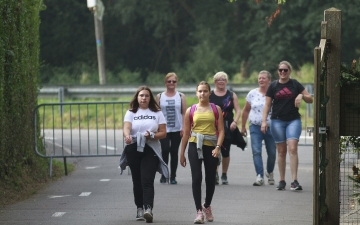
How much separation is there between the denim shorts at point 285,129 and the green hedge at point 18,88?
3.68m

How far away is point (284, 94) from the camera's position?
43.7 feet

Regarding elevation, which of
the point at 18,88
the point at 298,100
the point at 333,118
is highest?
the point at 18,88

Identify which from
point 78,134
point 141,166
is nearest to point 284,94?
point 141,166

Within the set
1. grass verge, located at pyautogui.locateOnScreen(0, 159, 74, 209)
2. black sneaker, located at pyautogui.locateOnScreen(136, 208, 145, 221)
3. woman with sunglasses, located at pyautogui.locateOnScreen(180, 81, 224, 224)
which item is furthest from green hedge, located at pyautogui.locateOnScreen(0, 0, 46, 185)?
woman with sunglasses, located at pyautogui.locateOnScreen(180, 81, 224, 224)

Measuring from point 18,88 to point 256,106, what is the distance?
3.62m

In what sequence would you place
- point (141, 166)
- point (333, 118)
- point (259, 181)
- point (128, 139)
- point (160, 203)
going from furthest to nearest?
point (259, 181), point (160, 203), point (141, 166), point (128, 139), point (333, 118)

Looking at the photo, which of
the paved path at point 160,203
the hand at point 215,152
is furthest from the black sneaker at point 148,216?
the hand at point 215,152

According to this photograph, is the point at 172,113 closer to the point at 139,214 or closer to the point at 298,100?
the point at 298,100

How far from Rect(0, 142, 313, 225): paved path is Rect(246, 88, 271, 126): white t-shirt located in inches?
38.2

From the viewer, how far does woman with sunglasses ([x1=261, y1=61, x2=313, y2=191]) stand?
13219 mm

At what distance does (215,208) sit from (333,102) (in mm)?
3084

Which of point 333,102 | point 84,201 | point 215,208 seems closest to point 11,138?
point 84,201

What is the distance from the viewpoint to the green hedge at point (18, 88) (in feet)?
42.0

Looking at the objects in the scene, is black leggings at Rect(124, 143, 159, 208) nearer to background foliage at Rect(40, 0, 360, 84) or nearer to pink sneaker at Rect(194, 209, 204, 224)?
pink sneaker at Rect(194, 209, 204, 224)
